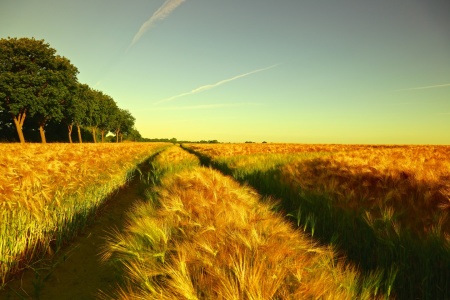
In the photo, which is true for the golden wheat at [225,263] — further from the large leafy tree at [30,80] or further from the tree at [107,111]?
the tree at [107,111]

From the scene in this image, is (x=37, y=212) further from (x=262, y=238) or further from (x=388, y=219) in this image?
(x=388, y=219)

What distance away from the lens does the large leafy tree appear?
27156mm

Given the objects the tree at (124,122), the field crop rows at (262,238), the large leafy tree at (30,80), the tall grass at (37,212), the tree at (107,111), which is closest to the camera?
the field crop rows at (262,238)

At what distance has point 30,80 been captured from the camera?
28.1 metres

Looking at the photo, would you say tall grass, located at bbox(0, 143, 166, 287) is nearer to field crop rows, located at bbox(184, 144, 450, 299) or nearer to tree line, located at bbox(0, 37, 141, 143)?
field crop rows, located at bbox(184, 144, 450, 299)

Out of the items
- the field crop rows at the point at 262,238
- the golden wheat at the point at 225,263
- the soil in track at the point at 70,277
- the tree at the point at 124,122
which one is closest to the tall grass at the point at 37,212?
the field crop rows at the point at 262,238

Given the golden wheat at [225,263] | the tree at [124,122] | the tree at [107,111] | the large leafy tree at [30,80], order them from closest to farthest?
the golden wheat at [225,263]
the large leafy tree at [30,80]
the tree at [107,111]
the tree at [124,122]

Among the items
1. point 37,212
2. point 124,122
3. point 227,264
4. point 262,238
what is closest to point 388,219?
point 262,238

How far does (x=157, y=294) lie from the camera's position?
1488 millimetres

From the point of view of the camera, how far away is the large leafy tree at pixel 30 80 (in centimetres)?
2716

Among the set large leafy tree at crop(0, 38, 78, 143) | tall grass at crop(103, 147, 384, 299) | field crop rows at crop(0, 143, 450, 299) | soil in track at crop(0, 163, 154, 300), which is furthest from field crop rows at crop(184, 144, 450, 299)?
large leafy tree at crop(0, 38, 78, 143)

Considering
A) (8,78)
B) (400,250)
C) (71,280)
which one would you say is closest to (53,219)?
(71,280)

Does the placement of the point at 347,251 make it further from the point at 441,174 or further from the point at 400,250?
the point at 441,174

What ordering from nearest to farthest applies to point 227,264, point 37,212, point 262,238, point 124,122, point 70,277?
point 227,264, point 262,238, point 70,277, point 37,212, point 124,122
